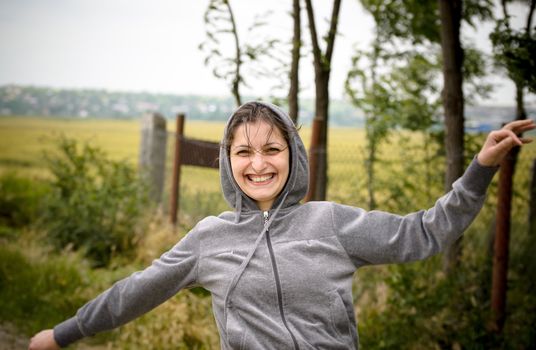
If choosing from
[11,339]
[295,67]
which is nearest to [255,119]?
[295,67]

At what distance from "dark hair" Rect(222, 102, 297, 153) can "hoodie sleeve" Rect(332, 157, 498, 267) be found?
35cm

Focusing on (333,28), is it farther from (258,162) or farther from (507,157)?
→ (258,162)

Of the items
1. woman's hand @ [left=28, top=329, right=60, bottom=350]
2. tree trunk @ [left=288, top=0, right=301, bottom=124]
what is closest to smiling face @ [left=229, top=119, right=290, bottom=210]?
woman's hand @ [left=28, top=329, right=60, bottom=350]

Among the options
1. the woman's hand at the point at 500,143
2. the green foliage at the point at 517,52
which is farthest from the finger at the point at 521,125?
the green foliage at the point at 517,52

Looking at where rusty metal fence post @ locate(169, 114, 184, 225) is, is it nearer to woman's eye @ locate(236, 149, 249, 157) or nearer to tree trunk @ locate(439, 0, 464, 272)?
tree trunk @ locate(439, 0, 464, 272)

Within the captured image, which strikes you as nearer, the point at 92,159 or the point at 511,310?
the point at 511,310

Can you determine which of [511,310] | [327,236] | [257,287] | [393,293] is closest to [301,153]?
[327,236]

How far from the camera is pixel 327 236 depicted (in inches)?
82.8

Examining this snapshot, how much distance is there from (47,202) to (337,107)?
139 inches

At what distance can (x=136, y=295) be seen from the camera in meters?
2.26

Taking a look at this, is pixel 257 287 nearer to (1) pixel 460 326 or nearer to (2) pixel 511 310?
(1) pixel 460 326

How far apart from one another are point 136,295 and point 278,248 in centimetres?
62

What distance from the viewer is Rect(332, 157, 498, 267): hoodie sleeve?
6.38ft

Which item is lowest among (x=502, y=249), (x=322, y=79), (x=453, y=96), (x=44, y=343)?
Result: (x=44, y=343)
